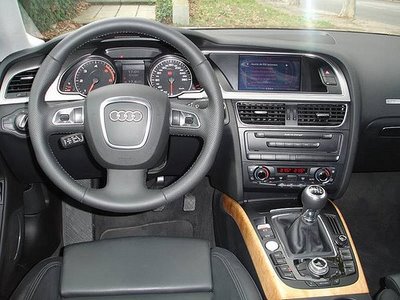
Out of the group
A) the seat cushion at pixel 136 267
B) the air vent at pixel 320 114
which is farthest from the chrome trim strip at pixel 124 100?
the air vent at pixel 320 114

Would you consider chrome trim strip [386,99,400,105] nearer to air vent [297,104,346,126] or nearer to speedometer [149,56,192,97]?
air vent [297,104,346,126]

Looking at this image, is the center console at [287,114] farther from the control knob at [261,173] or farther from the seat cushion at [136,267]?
the seat cushion at [136,267]

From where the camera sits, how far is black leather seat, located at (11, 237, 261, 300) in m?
1.49

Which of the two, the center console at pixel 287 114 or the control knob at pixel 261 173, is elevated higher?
the center console at pixel 287 114

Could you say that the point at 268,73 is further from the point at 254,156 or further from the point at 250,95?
the point at 254,156

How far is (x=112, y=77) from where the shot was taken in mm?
1737

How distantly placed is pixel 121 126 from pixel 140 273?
0.47 m

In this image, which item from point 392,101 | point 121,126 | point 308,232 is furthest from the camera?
point 392,101

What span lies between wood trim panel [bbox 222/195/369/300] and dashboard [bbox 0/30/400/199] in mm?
161

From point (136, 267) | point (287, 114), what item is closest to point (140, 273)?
point (136, 267)

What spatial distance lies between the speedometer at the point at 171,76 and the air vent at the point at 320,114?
1.39ft

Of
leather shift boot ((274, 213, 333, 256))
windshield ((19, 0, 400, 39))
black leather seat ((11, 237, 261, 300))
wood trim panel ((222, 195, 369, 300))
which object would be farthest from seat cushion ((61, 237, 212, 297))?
windshield ((19, 0, 400, 39))

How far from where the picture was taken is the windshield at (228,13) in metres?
1.90

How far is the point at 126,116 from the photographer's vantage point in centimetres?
140
